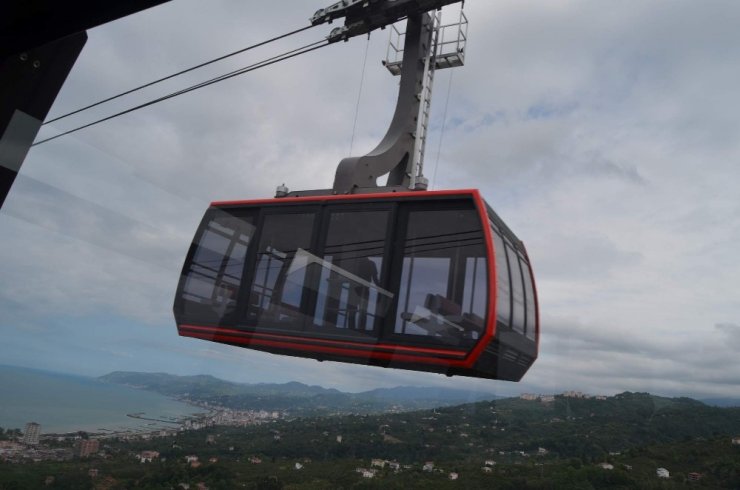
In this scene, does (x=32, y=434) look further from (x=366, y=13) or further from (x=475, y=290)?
→ (x=366, y=13)

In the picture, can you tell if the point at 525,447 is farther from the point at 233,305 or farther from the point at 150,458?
the point at 233,305

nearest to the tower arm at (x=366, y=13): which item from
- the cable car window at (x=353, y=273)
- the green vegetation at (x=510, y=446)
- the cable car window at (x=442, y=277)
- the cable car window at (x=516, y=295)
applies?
the cable car window at (x=353, y=273)

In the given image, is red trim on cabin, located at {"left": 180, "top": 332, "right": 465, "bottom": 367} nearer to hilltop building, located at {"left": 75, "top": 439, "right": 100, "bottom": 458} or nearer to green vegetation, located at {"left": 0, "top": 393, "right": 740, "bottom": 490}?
hilltop building, located at {"left": 75, "top": 439, "right": 100, "bottom": 458}

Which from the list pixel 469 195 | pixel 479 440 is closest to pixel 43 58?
pixel 469 195

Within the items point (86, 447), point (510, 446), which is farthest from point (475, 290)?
point (510, 446)

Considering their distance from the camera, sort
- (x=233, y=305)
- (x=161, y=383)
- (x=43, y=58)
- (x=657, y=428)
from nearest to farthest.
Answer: (x=43, y=58), (x=233, y=305), (x=161, y=383), (x=657, y=428)
